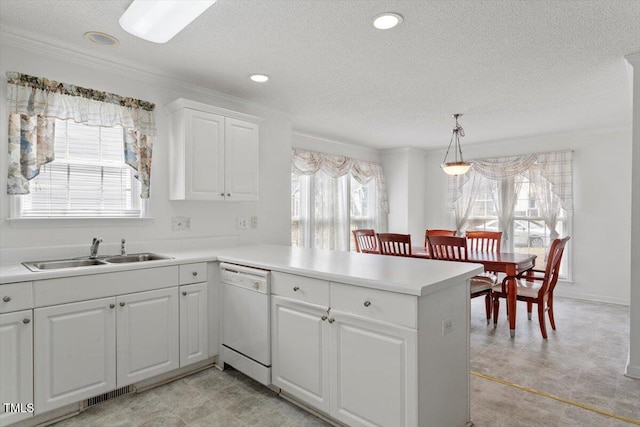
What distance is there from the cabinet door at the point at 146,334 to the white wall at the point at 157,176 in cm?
68

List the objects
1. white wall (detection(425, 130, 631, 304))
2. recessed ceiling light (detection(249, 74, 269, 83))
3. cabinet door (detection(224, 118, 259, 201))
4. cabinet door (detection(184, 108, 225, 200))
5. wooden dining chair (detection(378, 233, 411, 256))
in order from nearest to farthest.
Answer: cabinet door (detection(184, 108, 225, 200)), recessed ceiling light (detection(249, 74, 269, 83)), cabinet door (detection(224, 118, 259, 201)), wooden dining chair (detection(378, 233, 411, 256)), white wall (detection(425, 130, 631, 304))

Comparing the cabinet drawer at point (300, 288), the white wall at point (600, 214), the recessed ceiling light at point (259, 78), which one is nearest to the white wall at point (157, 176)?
the recessed ceiling light at point (259, 78)

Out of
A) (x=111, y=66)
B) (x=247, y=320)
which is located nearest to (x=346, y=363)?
(x=247, y=320)

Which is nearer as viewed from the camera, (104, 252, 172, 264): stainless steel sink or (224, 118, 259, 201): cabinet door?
(104, 252, 172, 264): stainless steel sink

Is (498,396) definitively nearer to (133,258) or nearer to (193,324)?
(193,324)

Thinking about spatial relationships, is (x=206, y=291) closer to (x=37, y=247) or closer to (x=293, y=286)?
(x=293, y=286)

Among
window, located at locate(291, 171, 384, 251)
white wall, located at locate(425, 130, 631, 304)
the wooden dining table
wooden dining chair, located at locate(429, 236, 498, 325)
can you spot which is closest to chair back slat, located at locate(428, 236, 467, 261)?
wooden dining chair, located at locate(429, 236, 498, 325)

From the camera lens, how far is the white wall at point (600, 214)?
15.5ft

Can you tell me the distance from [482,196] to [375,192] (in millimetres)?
1713

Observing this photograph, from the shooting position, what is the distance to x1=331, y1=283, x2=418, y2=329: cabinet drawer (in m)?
1.62

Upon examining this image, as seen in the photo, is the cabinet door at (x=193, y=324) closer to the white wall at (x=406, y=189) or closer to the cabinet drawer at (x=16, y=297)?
the cabinet drawer at (x=16, y=297)

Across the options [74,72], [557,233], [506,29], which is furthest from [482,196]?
[74,72]

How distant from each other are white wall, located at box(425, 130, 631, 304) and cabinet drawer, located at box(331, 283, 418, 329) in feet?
15.2

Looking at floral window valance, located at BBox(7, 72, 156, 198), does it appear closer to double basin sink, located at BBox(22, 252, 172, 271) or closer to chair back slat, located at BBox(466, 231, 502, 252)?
double basin sink, located at BBox(22, 252, 172, 271)
